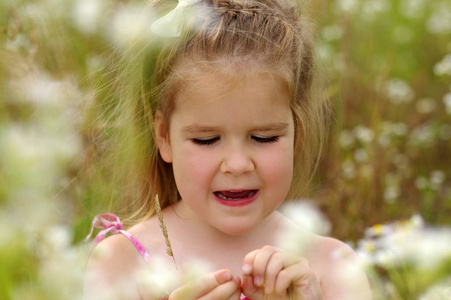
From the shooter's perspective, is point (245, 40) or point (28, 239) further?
point (245, 40)

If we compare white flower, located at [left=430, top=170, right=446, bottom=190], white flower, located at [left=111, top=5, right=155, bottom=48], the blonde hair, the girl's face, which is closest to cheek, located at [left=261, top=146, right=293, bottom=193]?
the girl's face

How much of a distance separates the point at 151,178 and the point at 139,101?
6.6 inches

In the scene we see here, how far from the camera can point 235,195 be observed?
1.21 meters

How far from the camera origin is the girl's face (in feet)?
3.76

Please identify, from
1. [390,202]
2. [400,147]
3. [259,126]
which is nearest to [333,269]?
[259,126]

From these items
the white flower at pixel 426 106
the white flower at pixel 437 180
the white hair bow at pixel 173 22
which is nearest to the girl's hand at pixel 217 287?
the white hair bow at pixel 173 22

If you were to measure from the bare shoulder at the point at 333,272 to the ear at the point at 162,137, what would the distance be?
35 cm

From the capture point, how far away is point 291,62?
1.30 meters

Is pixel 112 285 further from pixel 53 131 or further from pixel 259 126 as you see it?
pixel 53 131

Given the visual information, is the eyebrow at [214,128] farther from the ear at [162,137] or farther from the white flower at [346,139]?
the white flower at [346,139]

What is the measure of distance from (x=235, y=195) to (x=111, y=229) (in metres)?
0.30

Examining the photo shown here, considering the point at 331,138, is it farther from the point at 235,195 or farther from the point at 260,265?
the point at 260,265

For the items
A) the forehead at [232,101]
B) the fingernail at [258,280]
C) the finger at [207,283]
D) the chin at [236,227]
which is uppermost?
the forehead at [232,101]

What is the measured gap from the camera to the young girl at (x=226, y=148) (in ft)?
3.75
